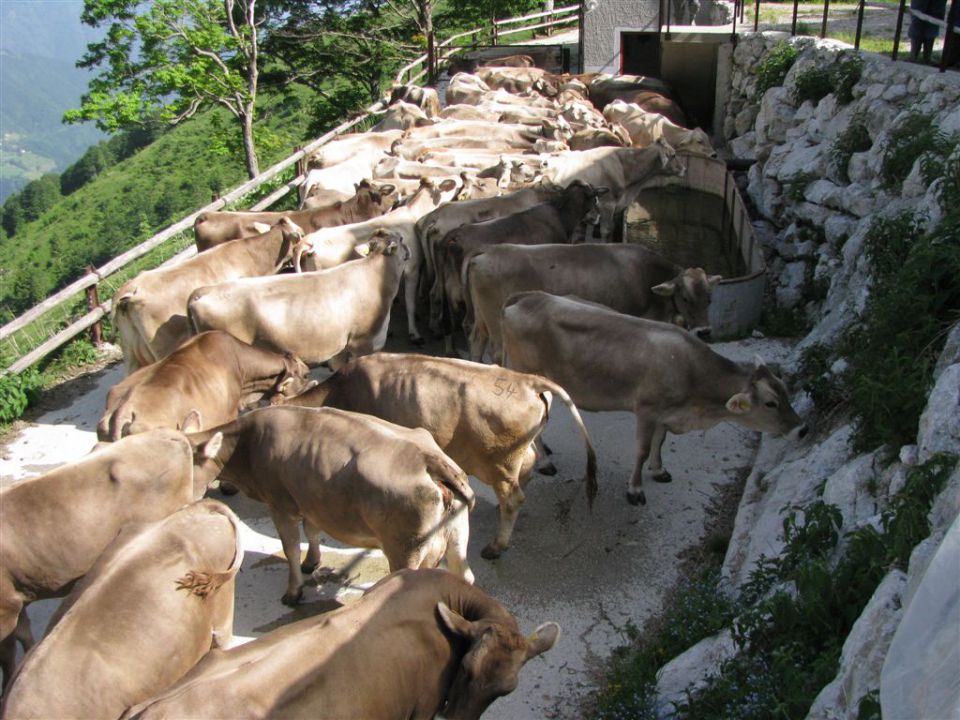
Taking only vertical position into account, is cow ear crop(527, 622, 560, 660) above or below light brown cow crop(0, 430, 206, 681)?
below

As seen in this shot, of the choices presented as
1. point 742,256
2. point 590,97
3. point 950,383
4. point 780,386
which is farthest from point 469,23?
point 950,383

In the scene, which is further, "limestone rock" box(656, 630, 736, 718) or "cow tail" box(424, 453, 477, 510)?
"cow tail" box(424, 453, 477, 510)

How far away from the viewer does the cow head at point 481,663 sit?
16.7ft

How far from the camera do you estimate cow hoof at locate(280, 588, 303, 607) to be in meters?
7.57

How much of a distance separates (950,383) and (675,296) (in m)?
5.44

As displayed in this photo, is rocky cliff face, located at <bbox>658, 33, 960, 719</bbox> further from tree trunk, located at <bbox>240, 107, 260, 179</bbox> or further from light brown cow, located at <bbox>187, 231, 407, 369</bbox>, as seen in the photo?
tree trunk, located at <bbox>240, 107, 260, 179</bbox>

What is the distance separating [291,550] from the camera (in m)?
7.41

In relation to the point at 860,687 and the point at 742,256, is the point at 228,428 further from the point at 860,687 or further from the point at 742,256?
the point at 742,256

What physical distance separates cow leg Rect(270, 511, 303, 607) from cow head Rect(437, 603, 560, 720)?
249cm

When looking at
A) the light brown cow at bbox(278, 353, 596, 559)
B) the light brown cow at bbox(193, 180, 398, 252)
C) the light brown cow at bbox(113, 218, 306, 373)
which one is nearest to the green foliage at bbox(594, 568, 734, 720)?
the light brown cow at bbox(278, 353, 596, 559)

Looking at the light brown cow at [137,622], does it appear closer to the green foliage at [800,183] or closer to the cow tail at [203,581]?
the cow tail at [203,581]

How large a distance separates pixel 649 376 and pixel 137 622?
5.25 metres

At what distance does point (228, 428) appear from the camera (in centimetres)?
729

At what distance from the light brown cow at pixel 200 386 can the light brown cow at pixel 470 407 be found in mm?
1017
